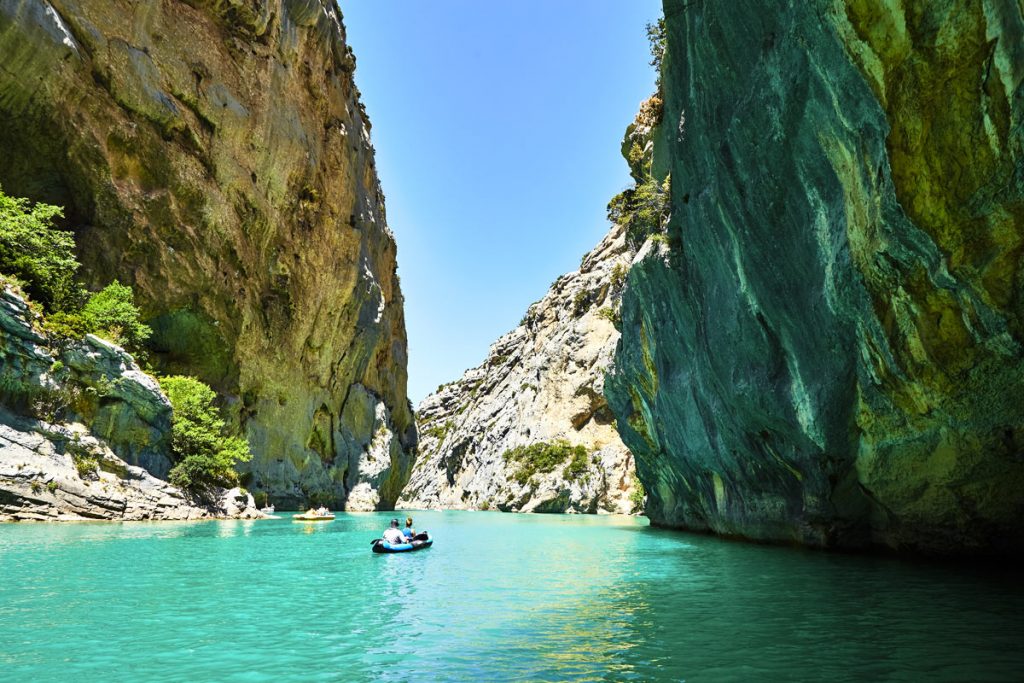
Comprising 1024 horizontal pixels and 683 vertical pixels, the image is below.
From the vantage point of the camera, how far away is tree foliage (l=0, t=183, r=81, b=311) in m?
25.9

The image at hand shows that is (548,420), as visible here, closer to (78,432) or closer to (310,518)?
(310,518)

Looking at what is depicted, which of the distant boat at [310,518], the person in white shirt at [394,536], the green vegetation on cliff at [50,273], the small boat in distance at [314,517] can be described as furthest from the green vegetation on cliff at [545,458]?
the person in white shirt at [394,536]

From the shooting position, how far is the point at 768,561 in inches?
682

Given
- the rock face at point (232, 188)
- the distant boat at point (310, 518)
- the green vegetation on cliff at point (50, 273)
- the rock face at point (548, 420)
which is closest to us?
the green vegetation on cliff at point (50, 273)

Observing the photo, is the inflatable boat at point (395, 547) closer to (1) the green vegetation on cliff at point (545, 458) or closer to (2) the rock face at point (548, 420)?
(2) the rock face at point (548, 420)

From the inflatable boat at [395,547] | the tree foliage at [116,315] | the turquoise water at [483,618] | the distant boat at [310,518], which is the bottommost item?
the turquoise water at [483,618]

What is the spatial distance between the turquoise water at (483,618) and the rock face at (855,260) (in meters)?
2.56

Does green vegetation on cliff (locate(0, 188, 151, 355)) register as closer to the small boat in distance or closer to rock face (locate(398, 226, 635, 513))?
the small boat in distance

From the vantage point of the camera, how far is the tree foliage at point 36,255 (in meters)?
25.9

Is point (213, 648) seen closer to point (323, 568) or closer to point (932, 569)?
point (323, 568)

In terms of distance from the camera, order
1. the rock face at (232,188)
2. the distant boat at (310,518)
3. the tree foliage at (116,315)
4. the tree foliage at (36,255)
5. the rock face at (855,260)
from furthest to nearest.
Answer: the distant boat at (310,518) → the rock face at (232,188) → the tree foliage at (116,315) → the tree foliage at (36,255) → the rock face at (855,260)

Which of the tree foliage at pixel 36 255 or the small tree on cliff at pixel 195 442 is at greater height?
the tree foliage at pixel 36 255

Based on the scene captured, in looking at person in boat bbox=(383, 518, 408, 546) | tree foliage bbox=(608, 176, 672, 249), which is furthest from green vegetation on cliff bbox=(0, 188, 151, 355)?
tree foliage bbox=(608, 176, 672, 249)

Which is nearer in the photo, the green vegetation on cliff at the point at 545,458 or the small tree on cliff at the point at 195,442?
the small tree on cliff at the point at 195,442
